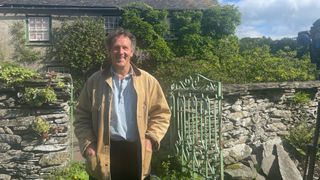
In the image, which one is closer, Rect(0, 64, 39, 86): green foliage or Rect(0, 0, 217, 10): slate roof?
Rect(0, 64, 39, 86): green foliage

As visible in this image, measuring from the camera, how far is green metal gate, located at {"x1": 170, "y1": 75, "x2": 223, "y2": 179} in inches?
222

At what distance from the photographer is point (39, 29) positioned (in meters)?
19.3

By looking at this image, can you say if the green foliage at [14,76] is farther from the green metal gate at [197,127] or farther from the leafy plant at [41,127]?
→ the green metal gate at [197,127]

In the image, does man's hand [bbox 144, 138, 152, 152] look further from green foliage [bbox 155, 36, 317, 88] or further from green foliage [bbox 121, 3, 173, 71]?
green foliage [bbox 121, 3, 173, 71]

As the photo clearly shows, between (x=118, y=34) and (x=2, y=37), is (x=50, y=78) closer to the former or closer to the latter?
(x=118, y=34)

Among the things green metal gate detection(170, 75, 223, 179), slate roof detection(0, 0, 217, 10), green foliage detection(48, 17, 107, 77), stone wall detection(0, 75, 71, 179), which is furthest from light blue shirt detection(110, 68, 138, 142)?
slate roof detection(0, 0, 217, 10)

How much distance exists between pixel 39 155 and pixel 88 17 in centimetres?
1366

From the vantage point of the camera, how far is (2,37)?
1856 centimetres

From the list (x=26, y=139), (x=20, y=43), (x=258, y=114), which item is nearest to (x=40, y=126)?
(x=26, y=139)

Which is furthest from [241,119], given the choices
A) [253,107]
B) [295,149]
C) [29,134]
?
[29,134]

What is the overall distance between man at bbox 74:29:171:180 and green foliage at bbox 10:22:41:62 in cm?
1622

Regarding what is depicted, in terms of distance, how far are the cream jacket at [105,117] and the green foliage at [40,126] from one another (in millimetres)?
2930

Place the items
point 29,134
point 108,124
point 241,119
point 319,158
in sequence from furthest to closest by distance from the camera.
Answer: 1. point 319,158
2. point 241,119
3. point 29,134
4. point 108,124

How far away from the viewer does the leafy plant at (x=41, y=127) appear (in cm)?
612
